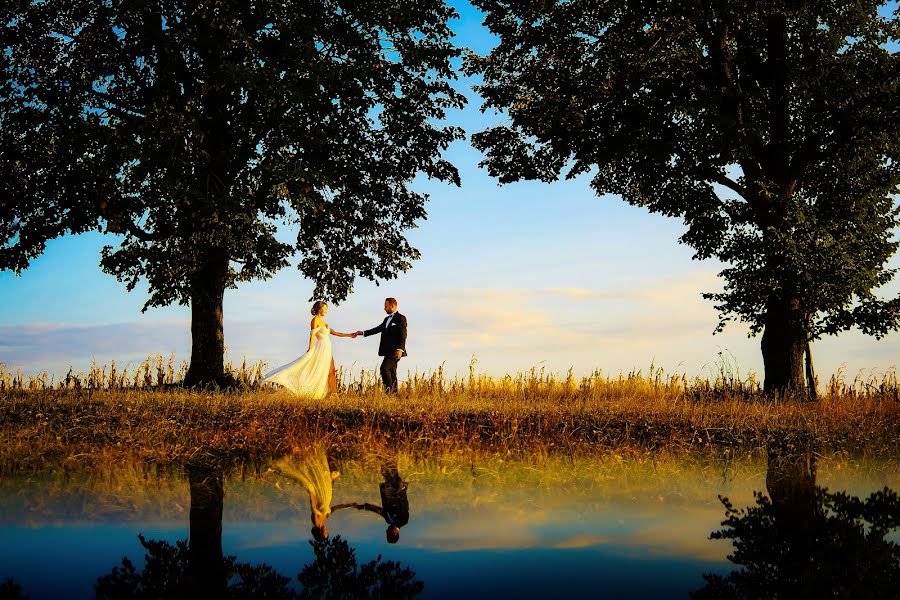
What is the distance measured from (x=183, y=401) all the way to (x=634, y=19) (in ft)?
48.8

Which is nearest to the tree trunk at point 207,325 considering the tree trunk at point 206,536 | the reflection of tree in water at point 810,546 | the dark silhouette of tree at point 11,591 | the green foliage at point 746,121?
the green foliage at point 746,121

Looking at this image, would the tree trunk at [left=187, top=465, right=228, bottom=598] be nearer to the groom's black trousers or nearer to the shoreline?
the shoreline

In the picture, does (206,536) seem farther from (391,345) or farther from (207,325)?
(207,325)

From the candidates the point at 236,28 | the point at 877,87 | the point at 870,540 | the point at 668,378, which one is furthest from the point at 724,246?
the point at 870,540

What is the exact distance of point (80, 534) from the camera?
7.15 metres

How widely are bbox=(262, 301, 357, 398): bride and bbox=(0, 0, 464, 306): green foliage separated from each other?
2365 mm

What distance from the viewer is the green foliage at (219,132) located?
65.1 ft

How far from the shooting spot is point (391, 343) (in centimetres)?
2131

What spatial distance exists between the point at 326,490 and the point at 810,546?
513 centimetres

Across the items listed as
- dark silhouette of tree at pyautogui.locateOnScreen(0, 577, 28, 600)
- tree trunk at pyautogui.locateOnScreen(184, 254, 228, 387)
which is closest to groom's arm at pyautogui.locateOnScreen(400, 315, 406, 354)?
tree trunk at pyautogui.locateOnScreen(184, 254, 228, 387)

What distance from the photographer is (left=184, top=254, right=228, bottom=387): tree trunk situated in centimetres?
2225

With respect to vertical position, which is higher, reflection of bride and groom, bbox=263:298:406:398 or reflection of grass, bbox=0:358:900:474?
reflection of bride and groom, bbox=263:298:406:398

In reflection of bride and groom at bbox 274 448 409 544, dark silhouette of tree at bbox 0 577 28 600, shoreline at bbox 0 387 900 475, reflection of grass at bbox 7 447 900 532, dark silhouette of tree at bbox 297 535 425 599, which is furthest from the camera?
shoreline at bbox 0 387 900 475

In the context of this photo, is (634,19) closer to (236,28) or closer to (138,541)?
(236,28)
